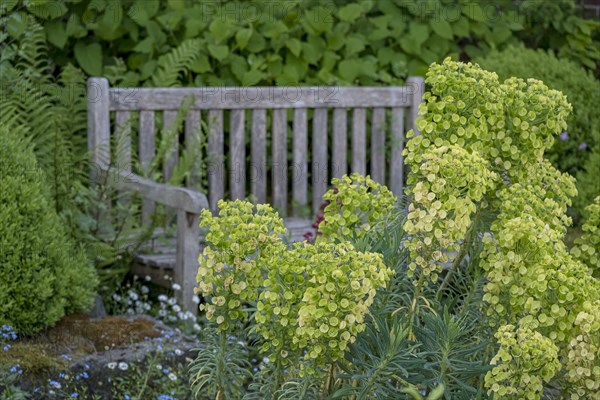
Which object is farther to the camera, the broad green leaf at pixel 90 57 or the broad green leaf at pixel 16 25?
the broad green leaf at pixel 90 57

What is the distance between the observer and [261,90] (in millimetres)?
5590

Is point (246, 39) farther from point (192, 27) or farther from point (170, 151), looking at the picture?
point (170, 151)

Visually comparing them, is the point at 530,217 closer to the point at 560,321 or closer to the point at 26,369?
the point at 560,321

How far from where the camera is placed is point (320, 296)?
2.56 metres

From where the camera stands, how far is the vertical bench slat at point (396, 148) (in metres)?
5.92

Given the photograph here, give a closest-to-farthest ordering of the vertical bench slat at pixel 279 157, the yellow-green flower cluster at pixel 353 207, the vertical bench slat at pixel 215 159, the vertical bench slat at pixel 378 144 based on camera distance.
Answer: the yellow-green flower cluster at pixel 353 207 → the vertical bench slat at pixel 215 159 → the vertical bench slat at pixel 279 157 → the vertical bench slat at pixel 378 144

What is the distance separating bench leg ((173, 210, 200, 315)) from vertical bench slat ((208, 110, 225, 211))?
0.69 m

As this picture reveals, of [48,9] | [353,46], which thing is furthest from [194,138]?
[353,46]

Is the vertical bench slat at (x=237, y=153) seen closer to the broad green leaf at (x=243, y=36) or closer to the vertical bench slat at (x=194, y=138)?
the vertical bench slat at (x=194, y=138)

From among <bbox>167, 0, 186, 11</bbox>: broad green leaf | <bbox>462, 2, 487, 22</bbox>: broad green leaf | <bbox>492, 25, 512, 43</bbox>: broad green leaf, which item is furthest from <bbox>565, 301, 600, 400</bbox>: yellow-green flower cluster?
<bbox>492, 25, 512, 43</bbox>: broad green leaf

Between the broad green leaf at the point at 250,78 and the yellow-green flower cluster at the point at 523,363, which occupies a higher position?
the broad green leaf at the point at 250,78

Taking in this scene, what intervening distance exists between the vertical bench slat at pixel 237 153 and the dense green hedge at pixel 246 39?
1.26 ft

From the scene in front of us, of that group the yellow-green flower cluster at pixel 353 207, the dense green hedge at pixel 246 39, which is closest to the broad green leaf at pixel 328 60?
the dense green hedge at pixel 246 39

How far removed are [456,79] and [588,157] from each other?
3.60 meters
